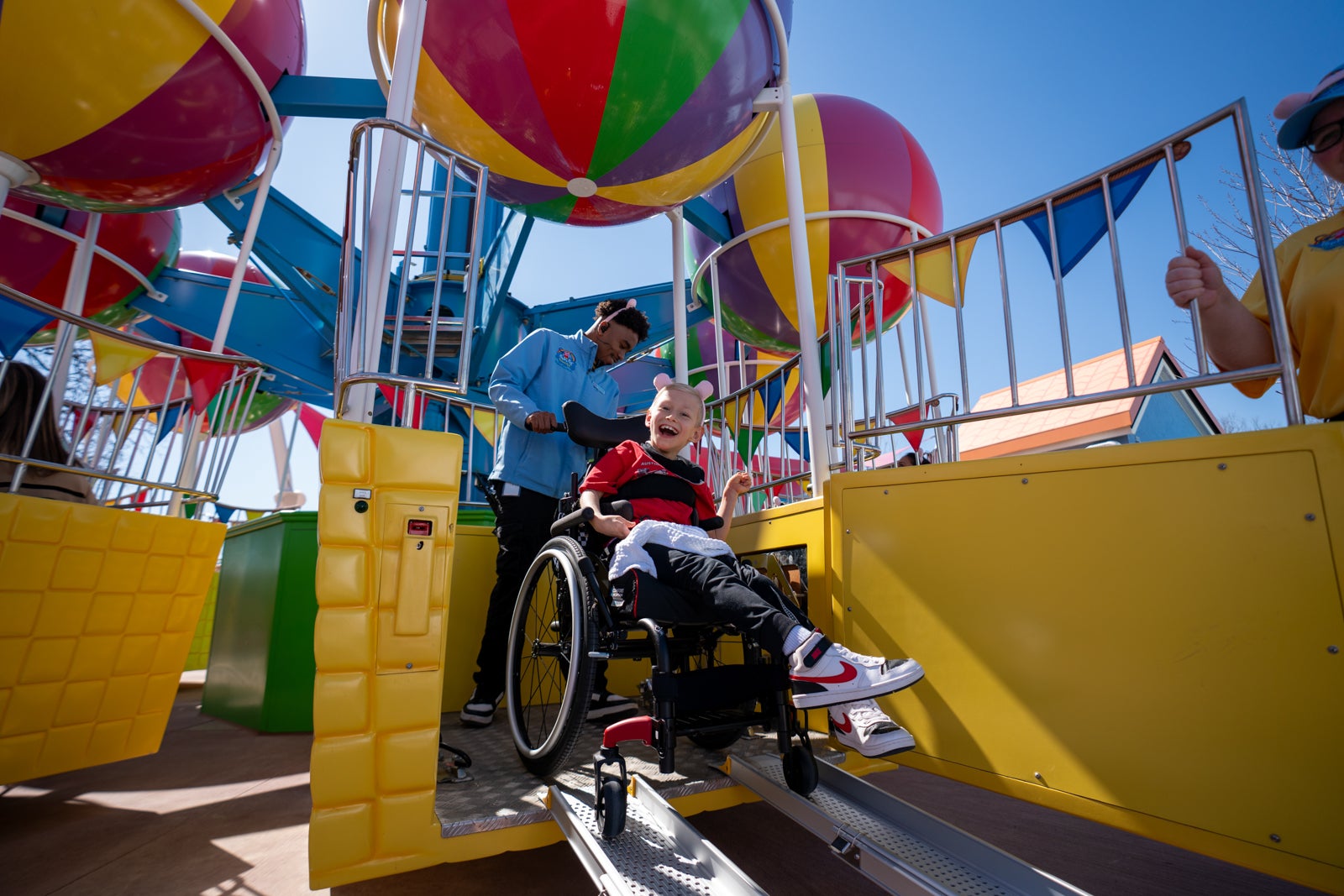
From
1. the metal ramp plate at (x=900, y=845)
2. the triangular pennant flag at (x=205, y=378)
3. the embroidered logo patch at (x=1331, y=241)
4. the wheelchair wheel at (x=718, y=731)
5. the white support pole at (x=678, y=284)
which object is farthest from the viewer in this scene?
the white support pole at (x=678, y=284)

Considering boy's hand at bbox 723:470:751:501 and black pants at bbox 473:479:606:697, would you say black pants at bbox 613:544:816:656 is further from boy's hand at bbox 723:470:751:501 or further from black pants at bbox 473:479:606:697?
black pants at bbox 473:479:606:697

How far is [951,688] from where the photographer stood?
1523 mm

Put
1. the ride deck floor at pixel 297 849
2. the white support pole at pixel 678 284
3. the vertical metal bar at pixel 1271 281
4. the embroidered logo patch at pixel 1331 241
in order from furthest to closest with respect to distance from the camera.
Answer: the white support pole at pixel 678 284 < the ride deck floor at pixel 297 849 < the embroidered logo patch at pixel 1331 241 < the vertical metal bar at pixel 1271 281

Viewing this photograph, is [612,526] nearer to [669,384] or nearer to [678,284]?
[669,384]

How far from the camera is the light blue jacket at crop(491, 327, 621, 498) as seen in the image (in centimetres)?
233

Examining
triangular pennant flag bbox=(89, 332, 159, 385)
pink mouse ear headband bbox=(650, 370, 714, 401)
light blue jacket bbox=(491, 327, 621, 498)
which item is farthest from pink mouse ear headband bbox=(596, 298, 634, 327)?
triangular pennant flag bbox=(89, 332, 159, 385)

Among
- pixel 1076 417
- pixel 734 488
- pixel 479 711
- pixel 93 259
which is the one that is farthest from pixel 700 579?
pixel 1076 417

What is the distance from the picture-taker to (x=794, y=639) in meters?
1.36

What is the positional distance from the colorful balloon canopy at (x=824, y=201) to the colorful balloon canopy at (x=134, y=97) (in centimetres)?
238

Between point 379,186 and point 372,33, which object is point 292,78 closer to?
point 372,33

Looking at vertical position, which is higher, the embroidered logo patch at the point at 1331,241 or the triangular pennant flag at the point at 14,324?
the triangular pennant flag at the point at 14,324

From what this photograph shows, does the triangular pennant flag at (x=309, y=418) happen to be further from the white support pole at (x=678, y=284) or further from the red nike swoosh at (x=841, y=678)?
the red nike swoosh at (x=841, y=678)

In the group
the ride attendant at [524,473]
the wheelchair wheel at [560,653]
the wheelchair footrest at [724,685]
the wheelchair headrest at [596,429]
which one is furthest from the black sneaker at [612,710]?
the wheelchair headrest at [596,429]

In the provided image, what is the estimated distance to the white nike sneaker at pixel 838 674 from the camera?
128cm
